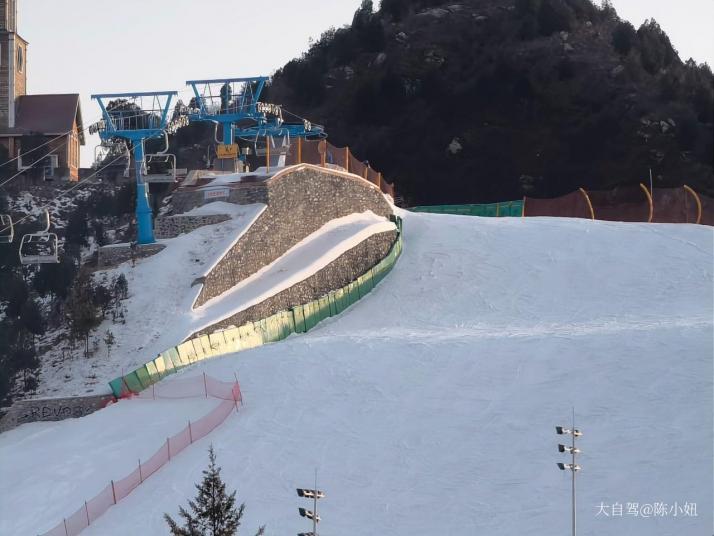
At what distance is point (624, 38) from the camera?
285 ft

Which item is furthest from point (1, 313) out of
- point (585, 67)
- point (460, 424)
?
point (585, 67)

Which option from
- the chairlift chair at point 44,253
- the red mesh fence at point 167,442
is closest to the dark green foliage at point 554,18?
the chairlift chair at point 44,253

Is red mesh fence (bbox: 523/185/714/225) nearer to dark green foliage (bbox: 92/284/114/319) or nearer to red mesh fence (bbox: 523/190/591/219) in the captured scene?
red mesh fence (bbox: 523/190/591/219)

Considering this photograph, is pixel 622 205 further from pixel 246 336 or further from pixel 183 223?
pixel 246 336

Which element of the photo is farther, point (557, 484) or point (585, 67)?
point (585, 67)

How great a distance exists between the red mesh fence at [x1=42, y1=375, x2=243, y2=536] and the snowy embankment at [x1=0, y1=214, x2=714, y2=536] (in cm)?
30

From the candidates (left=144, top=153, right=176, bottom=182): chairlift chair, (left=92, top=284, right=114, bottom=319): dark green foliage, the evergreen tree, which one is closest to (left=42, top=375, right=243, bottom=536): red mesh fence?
(left=92, top=284, right=114, bottom=319): dark green foliage

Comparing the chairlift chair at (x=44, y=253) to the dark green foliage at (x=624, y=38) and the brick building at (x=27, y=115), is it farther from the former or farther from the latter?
the dark green foliage at (x=624, y=38)

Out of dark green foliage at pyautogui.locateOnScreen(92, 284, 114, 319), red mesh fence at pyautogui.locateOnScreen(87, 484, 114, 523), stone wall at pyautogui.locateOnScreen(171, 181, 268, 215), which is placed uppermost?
stone wall at pyautogui.locateOnScreen(171, 181, 268, 215)

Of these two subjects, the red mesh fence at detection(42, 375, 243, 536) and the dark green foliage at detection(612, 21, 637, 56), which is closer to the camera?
the red mesh fence at detection(42, 375, 243, 536)

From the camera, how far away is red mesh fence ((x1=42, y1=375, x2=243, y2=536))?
2533 cm

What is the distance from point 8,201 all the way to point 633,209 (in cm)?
2833

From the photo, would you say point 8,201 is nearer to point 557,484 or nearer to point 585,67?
point 585,67

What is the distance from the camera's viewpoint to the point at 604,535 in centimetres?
2270
